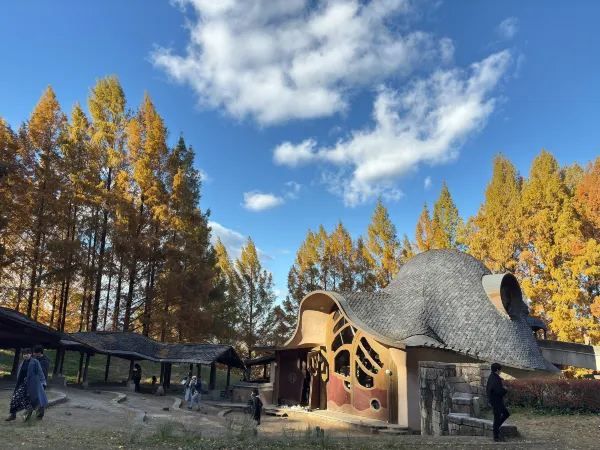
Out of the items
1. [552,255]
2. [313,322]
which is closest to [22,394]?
[313,322]

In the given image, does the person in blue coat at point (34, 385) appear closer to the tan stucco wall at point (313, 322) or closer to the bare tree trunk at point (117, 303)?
the tan stucco wall at point (313, 322)

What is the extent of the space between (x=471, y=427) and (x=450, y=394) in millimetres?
1873

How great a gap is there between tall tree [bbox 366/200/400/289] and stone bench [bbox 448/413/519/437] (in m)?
26.1

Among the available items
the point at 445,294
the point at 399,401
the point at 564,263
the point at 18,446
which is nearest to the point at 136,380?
the point at 399,401

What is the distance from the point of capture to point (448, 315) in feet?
66.7

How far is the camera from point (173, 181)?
3006 centimetres

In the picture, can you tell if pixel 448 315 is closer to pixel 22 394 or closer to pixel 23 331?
pixel 22 394

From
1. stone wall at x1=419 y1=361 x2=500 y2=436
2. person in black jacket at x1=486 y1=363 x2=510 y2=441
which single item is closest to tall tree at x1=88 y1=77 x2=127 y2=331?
stone wall at x1=419 y1=361 x2=500 y2=436

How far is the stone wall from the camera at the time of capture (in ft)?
37.2

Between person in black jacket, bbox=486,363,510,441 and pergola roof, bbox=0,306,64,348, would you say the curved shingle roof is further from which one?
pergola roof, bbox=0,306,64,348

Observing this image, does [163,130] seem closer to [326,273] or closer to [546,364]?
[326,273]

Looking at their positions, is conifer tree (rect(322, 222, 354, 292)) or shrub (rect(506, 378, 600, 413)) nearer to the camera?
shrub (rect(506, 378, 600, 413))

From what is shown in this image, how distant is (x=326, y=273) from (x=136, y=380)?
63.0 ft

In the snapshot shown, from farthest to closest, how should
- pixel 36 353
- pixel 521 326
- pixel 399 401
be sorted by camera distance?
pixel 521 326, pixel 399 401, pixel 36 353
